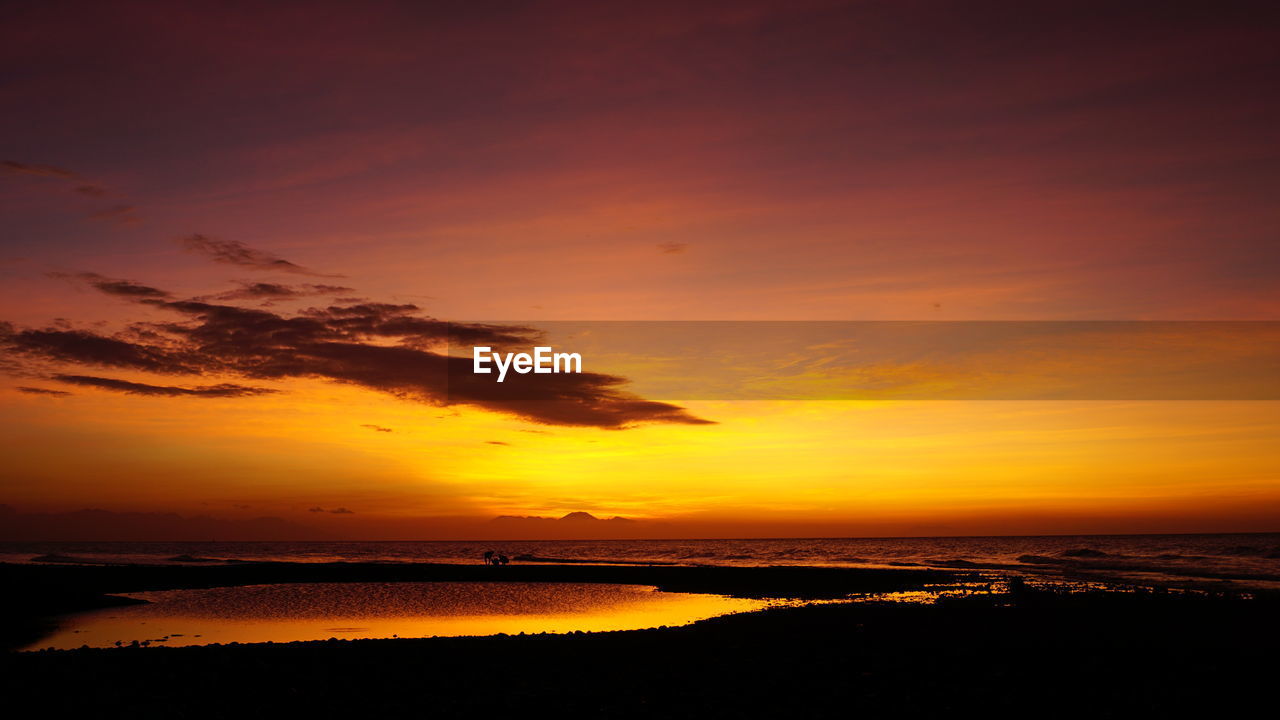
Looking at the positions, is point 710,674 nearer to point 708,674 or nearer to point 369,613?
point 708,674

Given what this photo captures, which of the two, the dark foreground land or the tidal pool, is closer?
the dark foreground land

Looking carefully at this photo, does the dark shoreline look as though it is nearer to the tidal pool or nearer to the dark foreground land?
the dark foreground land

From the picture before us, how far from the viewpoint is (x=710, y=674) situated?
1667cm

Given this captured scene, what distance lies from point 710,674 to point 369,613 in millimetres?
22528

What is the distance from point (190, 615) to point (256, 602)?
6.03 m

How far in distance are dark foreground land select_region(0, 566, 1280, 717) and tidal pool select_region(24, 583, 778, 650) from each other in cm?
714

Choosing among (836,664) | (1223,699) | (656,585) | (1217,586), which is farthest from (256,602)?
(1217,586)

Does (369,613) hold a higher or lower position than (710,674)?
lower

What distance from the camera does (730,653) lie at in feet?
63.4

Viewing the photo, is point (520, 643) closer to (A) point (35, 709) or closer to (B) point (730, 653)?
(B) point (730, 653)

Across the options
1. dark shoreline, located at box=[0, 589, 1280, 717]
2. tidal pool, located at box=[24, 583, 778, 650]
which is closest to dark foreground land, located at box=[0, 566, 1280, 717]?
dark shoreline, located at box=[0, 589, 1280, 717]

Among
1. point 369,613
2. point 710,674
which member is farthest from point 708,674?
point 369,613

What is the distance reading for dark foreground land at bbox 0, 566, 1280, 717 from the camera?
1373 centimetres

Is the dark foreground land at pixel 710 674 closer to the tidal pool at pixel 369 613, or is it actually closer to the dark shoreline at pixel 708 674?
the dark shoreline at pixel 708 674
